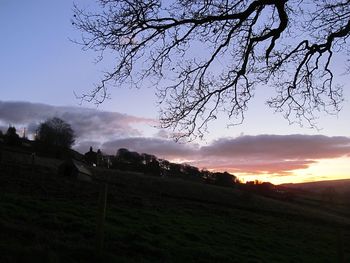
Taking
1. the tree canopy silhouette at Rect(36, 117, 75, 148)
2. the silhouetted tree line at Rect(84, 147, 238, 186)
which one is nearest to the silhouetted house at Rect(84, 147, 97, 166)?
the silhouetted tree line at Rect(84, 147, 238, 186)

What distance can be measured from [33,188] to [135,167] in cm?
6000

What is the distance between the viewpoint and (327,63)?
14.5 metres

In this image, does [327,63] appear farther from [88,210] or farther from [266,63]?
[88,210]

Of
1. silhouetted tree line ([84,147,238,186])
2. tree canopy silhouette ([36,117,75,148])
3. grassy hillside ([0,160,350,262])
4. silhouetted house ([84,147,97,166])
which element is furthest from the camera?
tree canopy silhouette ([36,117,75,148])

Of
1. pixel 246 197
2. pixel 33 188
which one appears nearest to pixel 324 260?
pixel 33 188

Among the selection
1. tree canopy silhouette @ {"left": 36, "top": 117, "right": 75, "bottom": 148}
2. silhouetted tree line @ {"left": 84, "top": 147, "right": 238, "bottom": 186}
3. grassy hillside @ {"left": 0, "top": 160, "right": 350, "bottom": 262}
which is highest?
tree canopy silhouette @ {"left": 36, "top": 117, "right": 75, "bottom": 148}

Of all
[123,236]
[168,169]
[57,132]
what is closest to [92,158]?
[168,169]

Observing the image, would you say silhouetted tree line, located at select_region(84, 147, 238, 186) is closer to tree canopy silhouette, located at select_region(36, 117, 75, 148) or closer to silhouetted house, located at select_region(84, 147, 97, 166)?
silhouetted house, located at select_region(84, 147, 97, 166)

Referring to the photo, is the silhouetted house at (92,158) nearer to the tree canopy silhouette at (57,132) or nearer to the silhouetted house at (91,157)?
the silhouetted house at (91,157)

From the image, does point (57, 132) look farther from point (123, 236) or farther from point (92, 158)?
point (123, 236)

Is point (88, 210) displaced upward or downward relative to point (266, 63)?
downward

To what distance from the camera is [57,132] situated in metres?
117

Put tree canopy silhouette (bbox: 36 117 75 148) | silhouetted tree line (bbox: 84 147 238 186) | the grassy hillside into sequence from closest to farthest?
the grassy hillside
silhouetted tree line (bbox: 84 147 238 186)
tree canopy silhouette (bbox: 36 117 75 148)

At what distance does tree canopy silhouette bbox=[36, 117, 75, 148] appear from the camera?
370 ft
